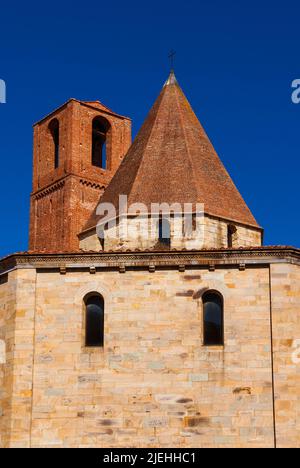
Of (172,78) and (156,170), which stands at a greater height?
(172,78)

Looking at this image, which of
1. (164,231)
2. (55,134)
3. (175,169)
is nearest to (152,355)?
(164,231)

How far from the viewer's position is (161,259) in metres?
19.8

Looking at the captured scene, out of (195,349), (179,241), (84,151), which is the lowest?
(195,349)

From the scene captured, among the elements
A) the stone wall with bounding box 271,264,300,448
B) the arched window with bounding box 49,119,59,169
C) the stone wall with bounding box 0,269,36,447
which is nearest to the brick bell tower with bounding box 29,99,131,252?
the arched window with bounding box 49,119,59,169

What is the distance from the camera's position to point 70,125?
3900 cm

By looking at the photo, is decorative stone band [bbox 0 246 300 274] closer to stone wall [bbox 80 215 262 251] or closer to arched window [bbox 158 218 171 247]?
stone wall [bbox 80 215 262 251]

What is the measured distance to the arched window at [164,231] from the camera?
76.5ft

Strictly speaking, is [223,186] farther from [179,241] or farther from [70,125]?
[70,125]

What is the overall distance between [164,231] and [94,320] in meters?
4.67

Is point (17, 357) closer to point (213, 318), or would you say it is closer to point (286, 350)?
point (213, 318)

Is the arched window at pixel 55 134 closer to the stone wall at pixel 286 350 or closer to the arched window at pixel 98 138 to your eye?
the arched window at pixel 98 138

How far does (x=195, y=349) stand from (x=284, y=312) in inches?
90.5
